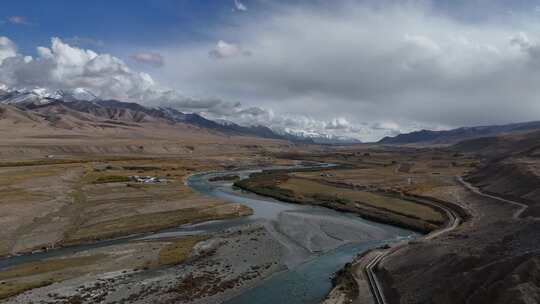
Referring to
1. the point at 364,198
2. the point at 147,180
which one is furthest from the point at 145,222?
the point at 147,180

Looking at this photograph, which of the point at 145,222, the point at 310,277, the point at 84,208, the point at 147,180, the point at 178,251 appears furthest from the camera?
the point at 147,180

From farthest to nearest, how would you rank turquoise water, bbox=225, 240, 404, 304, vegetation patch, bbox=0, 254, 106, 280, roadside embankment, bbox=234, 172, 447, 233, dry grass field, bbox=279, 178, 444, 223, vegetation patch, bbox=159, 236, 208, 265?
dry grass field, bbox=279, 178, 444, 223 < roadside embankment, bbox=234, 172, 447, 233 < vegetation patch, bbox=159, 236, 208, 265 < vegetation patch, bbox=0, 254, 106, 280 < turquoise water, bbox=225, 240, 404, 304

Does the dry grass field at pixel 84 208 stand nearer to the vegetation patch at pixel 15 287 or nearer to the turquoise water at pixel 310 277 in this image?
the vegetation patch at pixel 15 287

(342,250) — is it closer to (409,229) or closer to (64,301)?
(409,229)

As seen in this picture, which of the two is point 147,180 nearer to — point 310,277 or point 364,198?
point 364,198

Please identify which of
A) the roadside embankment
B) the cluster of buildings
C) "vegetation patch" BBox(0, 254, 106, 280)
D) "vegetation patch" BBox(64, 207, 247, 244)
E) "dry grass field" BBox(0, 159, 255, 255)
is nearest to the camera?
"vegetation patch" BBox(0, 254, 106, 280)

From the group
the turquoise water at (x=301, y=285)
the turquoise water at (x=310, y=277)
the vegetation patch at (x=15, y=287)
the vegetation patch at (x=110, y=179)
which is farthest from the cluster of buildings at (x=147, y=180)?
the turquoise water at (x=301, y=285)

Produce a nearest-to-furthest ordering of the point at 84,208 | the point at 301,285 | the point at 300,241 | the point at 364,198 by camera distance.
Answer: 1. the point at 301,285
2. the point at 300,241
3. the point at 84,208
4. the point at 364,198

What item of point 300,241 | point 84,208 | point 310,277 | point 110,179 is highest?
point 110,179

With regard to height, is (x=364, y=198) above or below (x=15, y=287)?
above

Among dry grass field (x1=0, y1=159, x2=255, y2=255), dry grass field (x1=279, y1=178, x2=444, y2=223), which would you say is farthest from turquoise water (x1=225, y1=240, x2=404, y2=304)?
dry grass field (x1=279, y1=178, x2=444, y2=223)

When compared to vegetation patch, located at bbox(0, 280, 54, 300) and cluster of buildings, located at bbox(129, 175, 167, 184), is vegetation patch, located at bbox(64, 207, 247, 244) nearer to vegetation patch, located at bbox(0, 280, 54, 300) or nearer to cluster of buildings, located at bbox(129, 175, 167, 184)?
vegetation patch, located at bbox(0, 280, 54, 300)

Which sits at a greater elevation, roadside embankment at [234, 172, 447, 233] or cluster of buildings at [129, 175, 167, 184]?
cluster of buildings at [129, 175, 167, 184]
